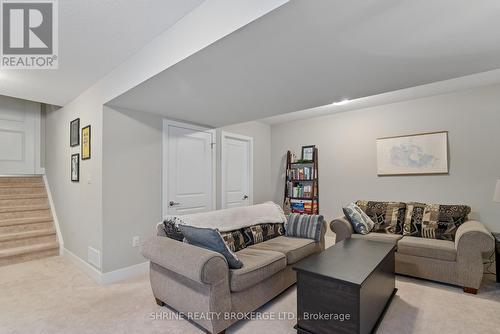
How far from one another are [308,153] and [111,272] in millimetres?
3743

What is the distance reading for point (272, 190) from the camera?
18.1ft

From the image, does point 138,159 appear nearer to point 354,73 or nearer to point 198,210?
point 198,210

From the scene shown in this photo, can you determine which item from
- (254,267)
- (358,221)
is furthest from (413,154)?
(254,267)

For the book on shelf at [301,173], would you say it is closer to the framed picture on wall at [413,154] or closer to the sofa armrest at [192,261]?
the framed picture on wall at [413,154]

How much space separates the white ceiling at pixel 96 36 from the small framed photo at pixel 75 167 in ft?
2.91

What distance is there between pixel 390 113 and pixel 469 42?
255 centimetres

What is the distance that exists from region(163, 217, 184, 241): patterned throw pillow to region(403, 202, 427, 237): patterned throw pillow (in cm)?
292

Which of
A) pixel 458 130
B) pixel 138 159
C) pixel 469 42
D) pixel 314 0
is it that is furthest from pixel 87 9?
pixel 458 130

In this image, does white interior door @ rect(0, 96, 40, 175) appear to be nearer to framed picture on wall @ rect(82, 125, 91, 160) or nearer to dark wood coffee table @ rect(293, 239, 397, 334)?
framed picture on wall @ rect(82, 125, 91, 160)

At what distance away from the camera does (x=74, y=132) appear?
11.1 ft

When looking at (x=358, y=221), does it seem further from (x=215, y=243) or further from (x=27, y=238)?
(x=27, y=238)

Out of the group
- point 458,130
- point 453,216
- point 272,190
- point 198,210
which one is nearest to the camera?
point 453,216

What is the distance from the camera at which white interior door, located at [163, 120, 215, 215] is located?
344 centimetres

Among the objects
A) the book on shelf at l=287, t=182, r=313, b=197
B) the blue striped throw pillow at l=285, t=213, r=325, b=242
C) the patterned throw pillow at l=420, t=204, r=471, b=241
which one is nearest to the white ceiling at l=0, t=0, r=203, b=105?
the blue striped throw pillow at l=285, t=213, r=325, b=242
